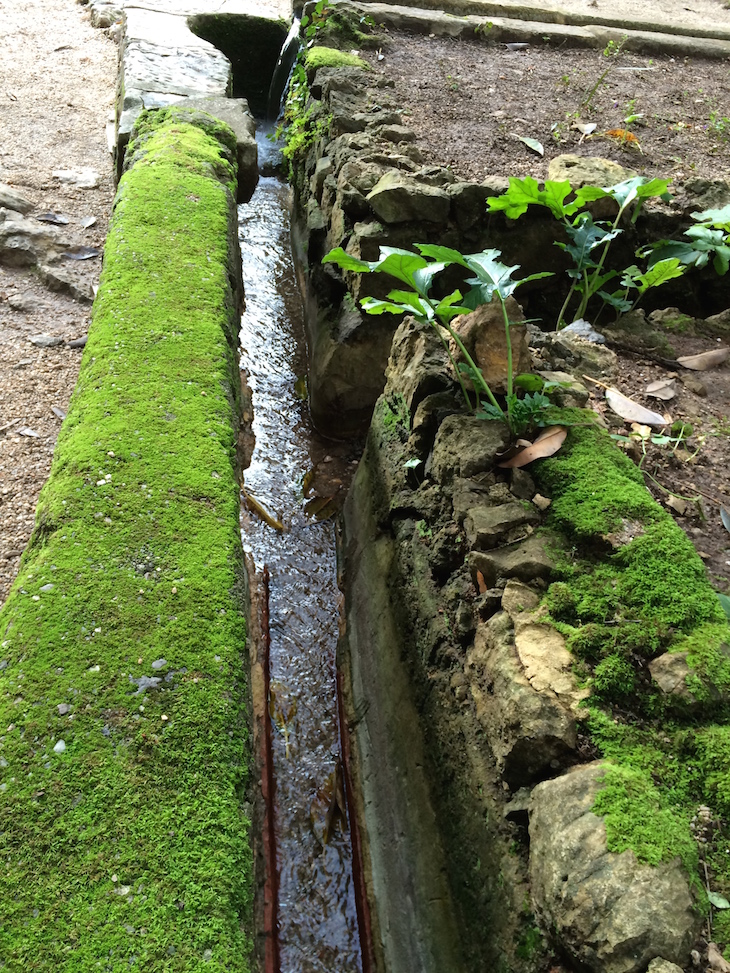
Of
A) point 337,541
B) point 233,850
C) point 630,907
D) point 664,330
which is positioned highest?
point 664,330

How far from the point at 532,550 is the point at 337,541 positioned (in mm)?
1307

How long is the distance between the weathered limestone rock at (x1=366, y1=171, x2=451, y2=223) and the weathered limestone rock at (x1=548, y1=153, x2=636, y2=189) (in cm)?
61

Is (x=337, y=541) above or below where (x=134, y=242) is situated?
below

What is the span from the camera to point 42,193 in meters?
4.23

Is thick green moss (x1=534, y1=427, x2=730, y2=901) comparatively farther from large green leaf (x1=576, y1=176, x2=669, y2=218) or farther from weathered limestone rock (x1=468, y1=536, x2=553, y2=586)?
large green leaf (x1=576, y1=176, x2=669, y2=218)

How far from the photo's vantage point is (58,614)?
1749 mm

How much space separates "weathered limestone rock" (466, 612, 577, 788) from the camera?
1419mm

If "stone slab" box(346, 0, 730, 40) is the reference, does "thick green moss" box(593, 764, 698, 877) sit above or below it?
below

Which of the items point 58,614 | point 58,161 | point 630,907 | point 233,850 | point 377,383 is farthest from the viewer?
point 58,161

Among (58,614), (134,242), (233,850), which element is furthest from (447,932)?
(134,242)

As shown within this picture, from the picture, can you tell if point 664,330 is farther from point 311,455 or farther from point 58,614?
point 58,614

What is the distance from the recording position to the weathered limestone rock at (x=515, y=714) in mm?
1419

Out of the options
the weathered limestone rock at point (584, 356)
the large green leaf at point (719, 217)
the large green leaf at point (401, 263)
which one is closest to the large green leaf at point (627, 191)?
the large green leaf at point (719, 217)

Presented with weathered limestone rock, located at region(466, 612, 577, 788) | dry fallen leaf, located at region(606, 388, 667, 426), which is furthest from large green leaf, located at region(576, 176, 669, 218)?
weathered limestone rock, located at region(466, 612, 577, 788)
